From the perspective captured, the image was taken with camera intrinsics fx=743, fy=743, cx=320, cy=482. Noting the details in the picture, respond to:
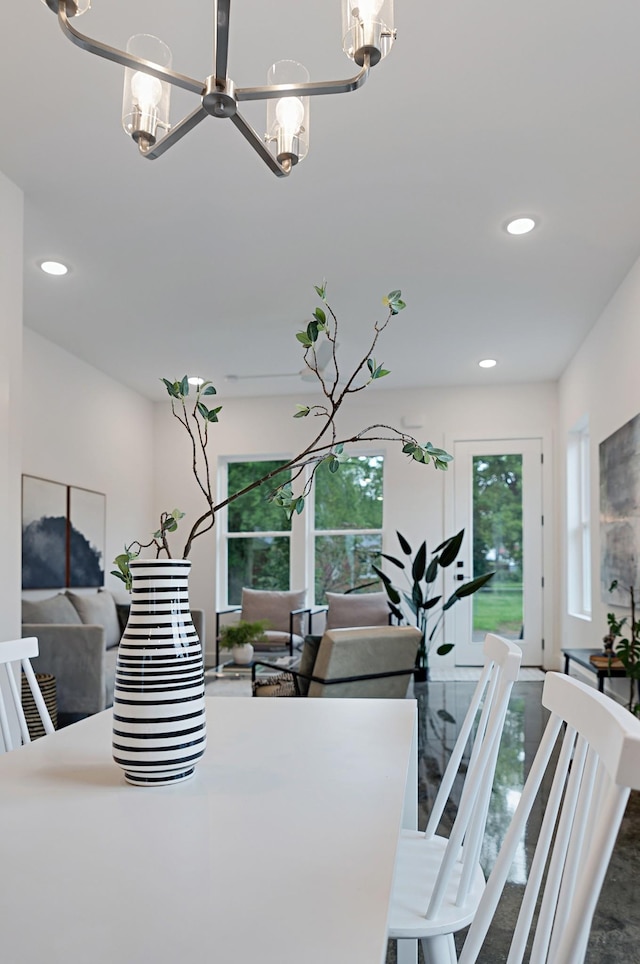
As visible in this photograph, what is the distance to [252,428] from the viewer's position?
778cm

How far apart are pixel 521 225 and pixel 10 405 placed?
2623 millimetres

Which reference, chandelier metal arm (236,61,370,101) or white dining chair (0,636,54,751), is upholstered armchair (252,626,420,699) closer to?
white dining chair (0,636,54,751)

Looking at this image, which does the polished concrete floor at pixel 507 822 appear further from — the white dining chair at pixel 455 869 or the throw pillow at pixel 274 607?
the throw pillow at pixel 274 607

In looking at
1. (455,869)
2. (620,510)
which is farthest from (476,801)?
(620,510)

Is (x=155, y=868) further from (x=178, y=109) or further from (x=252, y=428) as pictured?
(x=252, y=428)

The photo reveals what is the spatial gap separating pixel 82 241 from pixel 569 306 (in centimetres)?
310

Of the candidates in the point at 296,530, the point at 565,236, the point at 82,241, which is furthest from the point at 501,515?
the point at 82,241

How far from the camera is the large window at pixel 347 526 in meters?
7.56

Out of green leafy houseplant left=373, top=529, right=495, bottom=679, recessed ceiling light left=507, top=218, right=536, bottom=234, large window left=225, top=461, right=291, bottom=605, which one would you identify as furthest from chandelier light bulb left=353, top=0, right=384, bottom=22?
large window left=225, top=461, right=291, bottom=605

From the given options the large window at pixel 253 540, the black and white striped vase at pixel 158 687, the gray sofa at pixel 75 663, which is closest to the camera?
the black and white striped vase at pixel 158 687

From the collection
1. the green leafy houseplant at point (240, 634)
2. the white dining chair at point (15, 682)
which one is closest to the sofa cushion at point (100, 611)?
the green leafy houseplant at point (240, 634)

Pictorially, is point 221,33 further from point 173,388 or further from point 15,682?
point 15,682

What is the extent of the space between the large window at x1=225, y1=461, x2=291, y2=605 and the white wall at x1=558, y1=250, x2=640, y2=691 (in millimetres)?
2813

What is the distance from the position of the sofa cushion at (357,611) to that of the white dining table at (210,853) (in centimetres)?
516
